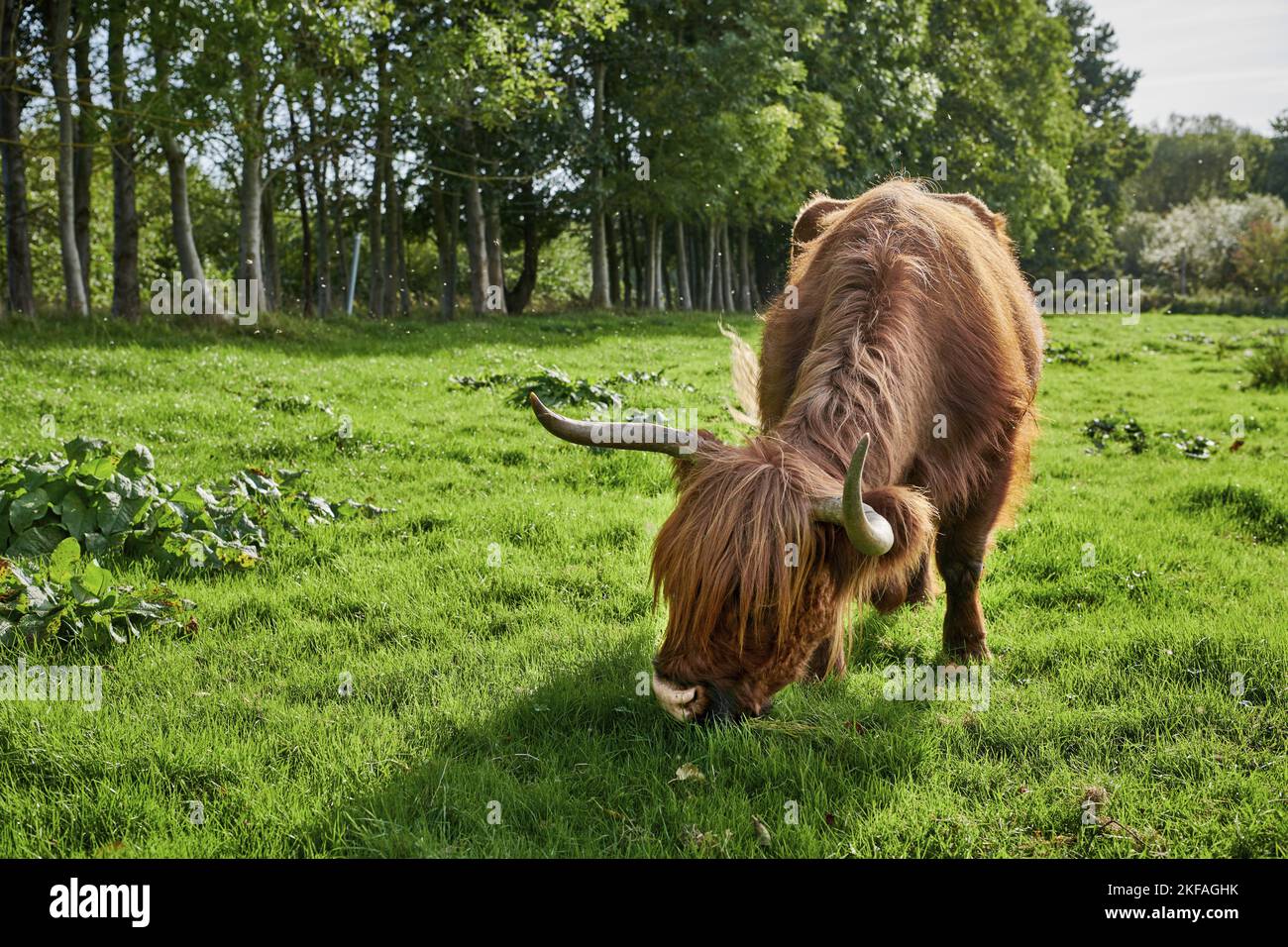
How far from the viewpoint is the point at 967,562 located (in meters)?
5.08

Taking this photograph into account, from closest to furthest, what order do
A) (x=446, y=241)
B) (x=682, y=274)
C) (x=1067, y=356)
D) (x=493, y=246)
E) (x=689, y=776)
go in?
(x=689, y=776)
(x=1067, y=356)
(x=493, y=246)
(x=446, y=241)
(x=682, y=274)

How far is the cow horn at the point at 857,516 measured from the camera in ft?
10.1

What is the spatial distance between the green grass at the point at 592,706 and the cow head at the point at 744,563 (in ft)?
1.21

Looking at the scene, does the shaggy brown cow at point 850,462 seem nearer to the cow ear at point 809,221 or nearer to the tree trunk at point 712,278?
the cow ear at point 809,221

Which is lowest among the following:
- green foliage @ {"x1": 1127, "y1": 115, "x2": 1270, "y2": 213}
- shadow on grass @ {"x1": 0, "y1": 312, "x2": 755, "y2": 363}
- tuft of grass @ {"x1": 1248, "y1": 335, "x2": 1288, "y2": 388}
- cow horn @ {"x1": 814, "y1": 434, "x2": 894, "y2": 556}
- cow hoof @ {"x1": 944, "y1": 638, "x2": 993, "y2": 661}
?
cow hoof @ {"x1": 944, "y1": 638, "x2": 993, "y2": 661}

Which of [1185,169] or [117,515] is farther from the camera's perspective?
[1185,169]

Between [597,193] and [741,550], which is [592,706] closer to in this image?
[741,550]

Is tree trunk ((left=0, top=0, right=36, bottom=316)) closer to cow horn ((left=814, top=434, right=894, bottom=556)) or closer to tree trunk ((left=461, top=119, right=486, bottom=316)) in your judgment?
tree trunk ((left=461, top=119, right=486, bottom=316))

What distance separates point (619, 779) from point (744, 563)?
1.10 metres

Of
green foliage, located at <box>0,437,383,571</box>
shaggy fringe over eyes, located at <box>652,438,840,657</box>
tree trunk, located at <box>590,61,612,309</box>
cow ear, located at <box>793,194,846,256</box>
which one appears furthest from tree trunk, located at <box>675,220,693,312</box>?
shaggy fringe over eyes, located at <box>652,438,840,657</box>

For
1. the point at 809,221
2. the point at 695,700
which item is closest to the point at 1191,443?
the point at 809,221

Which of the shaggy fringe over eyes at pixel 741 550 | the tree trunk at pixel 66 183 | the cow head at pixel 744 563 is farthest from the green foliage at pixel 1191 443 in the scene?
the tree trunk at pixel 66 183

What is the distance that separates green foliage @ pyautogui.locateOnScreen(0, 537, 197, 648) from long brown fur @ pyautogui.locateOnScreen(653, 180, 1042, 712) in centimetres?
296

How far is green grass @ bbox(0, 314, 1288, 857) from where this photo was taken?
3395 millimetres
